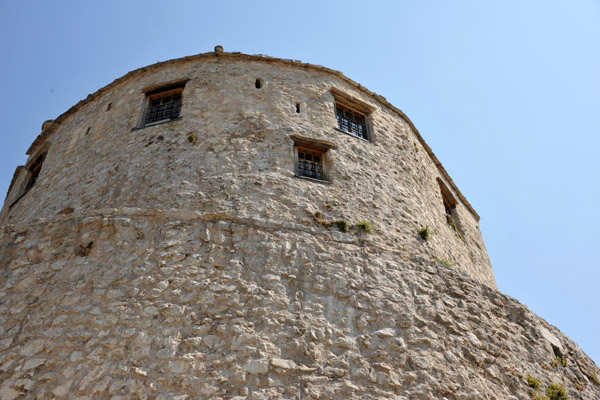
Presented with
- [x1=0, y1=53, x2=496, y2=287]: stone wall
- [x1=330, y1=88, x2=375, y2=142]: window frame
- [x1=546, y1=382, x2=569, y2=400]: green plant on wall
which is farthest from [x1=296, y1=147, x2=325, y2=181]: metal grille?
[x1=546, y1=382, x2=569, y2=400]: green plant on wall

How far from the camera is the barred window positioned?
12.8 metres

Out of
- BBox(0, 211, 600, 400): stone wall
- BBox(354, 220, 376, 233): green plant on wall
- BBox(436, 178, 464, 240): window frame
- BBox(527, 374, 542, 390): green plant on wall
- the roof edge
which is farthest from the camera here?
BBox(436, 178, 464, 240): window frame

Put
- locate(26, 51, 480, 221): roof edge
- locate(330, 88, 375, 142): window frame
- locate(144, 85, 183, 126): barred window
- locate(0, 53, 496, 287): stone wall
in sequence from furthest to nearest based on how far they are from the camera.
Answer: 1. locate(26, 51, 480, 221): roof edge
2. locate(330, 88, 375, 142): window frame
3. locate(144, 85, 183, 126): barred window
4. locate(0, 53, 496, 287): stone wall

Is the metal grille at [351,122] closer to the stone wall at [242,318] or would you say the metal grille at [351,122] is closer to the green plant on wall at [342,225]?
the green plant on wall at [342,225]

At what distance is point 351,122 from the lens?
44.3 feet

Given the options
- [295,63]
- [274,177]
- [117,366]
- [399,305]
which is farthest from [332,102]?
[117,366]

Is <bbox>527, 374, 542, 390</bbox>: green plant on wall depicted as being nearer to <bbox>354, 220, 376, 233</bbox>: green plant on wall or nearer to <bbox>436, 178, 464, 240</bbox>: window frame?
<bbox>354, 220, 376, 233</bbox>: green plant on wall

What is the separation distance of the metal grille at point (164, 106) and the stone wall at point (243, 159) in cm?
29

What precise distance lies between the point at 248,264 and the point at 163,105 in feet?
19.8

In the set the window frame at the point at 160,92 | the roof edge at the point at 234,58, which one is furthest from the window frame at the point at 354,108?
the window frame at the point at 160,92

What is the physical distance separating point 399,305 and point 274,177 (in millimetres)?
3640

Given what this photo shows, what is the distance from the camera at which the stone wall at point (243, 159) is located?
10648 mm

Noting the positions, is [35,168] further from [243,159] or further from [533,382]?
[533,382]

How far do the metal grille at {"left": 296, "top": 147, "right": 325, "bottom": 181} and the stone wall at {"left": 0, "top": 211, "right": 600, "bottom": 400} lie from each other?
64.9 inches
